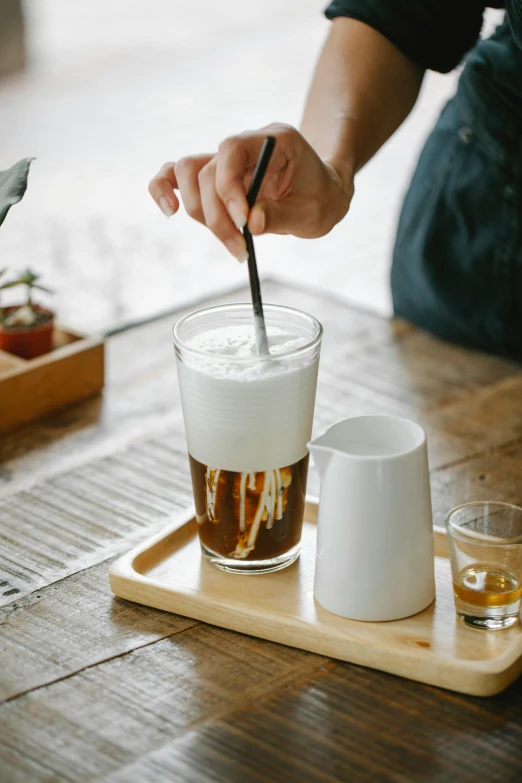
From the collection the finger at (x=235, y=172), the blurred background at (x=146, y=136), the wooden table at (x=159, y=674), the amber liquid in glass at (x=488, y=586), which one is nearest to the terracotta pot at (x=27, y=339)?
the wooden table at (x=159, y=674)

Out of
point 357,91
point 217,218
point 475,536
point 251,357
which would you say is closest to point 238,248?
point 217,218

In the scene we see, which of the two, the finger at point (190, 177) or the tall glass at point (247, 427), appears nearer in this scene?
the tall glass at point (247, 427)

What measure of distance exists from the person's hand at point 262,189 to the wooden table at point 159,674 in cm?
30

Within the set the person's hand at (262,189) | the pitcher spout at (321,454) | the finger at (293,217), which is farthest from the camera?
the finger at (293,217)

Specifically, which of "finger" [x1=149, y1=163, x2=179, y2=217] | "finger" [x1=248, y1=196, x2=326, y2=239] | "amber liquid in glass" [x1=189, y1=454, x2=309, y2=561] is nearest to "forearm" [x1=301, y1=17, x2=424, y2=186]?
"finger" [x1=248, y1=196, x2=326, y2=239]

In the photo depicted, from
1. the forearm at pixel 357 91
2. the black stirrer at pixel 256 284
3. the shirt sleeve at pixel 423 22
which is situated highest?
the shirt sleeve at pixel 423 22

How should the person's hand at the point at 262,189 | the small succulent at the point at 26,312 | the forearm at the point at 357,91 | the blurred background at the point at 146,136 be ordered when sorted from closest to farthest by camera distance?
1. the person's hand at the point at 262,189
2. the forearm at the point at 357,91
3. the small succulent at the point at 26,312
4. the blurred background at the point at 146,136

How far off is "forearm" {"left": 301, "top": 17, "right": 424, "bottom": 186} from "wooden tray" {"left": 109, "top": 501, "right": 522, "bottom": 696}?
57 cm

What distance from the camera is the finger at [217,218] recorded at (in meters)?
0.99

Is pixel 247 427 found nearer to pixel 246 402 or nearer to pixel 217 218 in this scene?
pixel 246 402

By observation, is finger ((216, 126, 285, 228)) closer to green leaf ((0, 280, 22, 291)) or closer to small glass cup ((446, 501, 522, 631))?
small glass cup ((446, 501, 522, 631))

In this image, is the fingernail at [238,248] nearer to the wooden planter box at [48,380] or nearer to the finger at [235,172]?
the finger at [235,172]

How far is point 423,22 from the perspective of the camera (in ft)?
4.53

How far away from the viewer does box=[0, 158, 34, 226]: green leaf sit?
2.90ft
